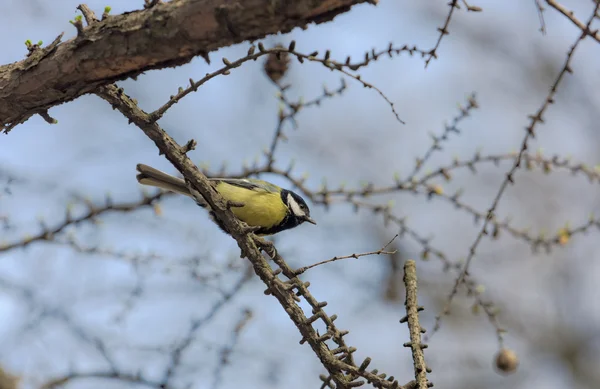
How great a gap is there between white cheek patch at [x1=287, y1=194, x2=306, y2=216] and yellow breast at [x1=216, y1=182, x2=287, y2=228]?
187mm

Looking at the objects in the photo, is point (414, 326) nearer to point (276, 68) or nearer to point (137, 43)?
point (137, 43)

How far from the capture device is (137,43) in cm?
211

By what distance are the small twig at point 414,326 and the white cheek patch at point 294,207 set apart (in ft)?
8.32

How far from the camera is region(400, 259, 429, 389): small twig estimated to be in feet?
6.78

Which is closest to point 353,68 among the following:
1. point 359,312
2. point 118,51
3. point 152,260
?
point 118,51

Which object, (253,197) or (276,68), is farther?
(276,68)

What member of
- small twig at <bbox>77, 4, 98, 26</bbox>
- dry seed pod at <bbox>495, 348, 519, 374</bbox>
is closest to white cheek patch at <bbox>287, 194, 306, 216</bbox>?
dry seed pod at <bbox>495, 348, 519, 374</bbox>

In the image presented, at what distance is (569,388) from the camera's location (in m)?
10.4

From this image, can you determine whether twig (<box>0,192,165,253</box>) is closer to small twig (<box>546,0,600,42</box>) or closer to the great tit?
the great tit

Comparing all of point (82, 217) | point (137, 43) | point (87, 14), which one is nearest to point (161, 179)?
point (82, 217)

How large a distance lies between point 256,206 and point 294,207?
1.87 feet

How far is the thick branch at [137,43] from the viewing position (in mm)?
1890

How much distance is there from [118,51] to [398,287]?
7.32 meters

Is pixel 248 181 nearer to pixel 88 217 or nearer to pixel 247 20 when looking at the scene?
pixel 88 217
